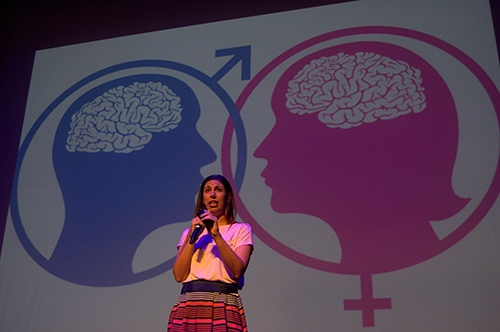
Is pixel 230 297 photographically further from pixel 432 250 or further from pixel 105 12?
pixel 105 12

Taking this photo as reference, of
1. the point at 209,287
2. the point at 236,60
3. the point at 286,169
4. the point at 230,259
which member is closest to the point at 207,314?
the point at 209,287

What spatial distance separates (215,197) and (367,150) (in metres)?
1.33

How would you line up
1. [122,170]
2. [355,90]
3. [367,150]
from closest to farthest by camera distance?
[367,150] < [355,90] < [122,170]

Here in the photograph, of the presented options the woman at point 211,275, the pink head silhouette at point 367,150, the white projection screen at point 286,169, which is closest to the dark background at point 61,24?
the white projection screen at point 286,169

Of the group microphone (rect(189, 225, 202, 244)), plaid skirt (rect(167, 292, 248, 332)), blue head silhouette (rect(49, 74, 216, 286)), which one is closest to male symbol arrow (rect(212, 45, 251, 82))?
blue head silhouette (rect(49, 74, 216, 286))

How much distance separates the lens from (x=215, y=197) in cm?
204

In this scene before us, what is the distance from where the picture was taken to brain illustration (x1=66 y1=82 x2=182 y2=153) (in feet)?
11.5

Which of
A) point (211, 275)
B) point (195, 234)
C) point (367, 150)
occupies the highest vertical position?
point (367, 150)

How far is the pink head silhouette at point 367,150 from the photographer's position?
2.82 metres

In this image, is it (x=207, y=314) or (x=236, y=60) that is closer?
(x=207, y=314)

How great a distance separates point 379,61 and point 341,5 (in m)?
0.53

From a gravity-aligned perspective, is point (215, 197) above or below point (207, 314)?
above

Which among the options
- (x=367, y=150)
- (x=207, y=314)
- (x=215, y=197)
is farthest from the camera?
(x=367, y=150)

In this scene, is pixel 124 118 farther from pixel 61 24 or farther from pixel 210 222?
pixel 210 222
